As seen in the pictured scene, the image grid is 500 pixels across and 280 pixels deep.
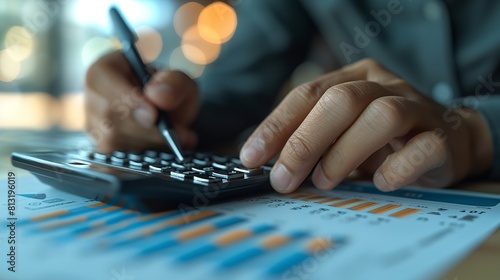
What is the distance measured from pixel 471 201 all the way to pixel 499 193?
61mm

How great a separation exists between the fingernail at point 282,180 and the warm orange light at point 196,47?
68.8 inches

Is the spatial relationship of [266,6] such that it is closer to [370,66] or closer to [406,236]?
[370,66]

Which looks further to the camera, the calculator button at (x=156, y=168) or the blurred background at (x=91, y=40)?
the blurred background at (x=91, y=40)

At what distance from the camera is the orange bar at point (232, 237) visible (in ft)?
0.67

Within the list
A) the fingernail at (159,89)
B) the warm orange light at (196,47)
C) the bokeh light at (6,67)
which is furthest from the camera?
the warm orange light at (196,47)

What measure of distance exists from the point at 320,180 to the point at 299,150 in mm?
34

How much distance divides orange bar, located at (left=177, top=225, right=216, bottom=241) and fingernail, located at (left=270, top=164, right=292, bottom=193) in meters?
0.09

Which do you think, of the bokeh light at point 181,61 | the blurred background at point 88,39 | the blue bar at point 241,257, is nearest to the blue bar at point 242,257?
the blue bar at point 241,257

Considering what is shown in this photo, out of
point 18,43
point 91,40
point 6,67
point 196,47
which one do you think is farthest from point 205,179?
point 91,40

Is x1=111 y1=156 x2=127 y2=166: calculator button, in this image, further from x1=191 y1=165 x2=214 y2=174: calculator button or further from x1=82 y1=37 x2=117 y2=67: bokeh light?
x1=82 y1=37 x2=117 y2=67: bokeh light

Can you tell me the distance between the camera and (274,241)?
21 cm

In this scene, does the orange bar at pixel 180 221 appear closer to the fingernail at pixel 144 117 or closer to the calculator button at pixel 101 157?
the calculator button at pixel 101 157

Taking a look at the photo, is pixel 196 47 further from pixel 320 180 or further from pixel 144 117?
pixel 320 180

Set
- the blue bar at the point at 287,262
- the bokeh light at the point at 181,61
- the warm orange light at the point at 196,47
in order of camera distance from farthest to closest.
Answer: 1. the bokeh light at the point at 181,61
2. the warm orange light at the point at 196,47
3. the blue bar at the point at 287,262
